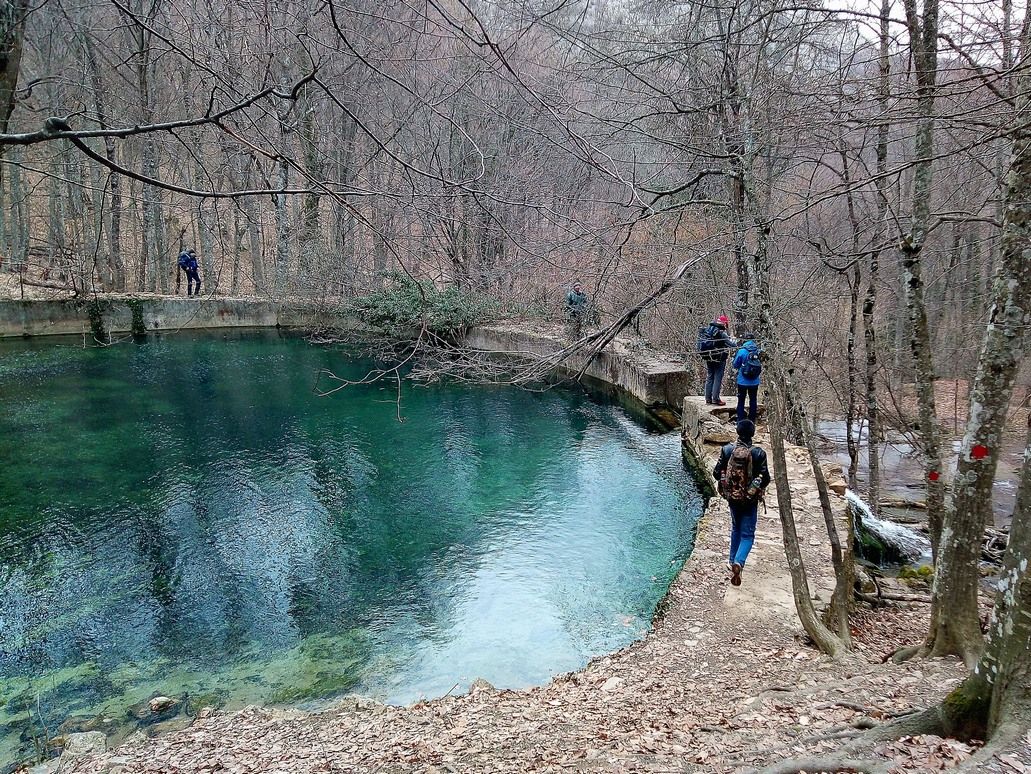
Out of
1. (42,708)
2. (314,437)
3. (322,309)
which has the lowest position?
(42,708)

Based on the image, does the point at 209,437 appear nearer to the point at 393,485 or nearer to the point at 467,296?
the point at 393,485

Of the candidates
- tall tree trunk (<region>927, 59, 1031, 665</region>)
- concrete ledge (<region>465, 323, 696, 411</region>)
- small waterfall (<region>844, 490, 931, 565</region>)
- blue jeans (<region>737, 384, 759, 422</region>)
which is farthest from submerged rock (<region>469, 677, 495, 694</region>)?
concrete ledge (<region>465, 323, 696, 411</region>)

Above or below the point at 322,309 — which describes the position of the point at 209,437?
below

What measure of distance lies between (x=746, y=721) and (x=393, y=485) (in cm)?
796

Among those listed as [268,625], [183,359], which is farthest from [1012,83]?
[183,359]

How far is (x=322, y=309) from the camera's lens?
2222 cm

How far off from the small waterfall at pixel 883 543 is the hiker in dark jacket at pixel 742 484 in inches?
99.7

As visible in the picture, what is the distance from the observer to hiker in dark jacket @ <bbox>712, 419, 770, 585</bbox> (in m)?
6.12

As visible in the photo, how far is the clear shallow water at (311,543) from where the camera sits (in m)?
6.42

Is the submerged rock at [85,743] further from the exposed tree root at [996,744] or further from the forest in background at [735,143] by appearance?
the exposed tree root at [996,744]

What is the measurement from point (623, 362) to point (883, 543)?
27.5 feet

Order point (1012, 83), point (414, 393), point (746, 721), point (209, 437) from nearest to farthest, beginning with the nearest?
1. point (746, 721)
2. point (1012, 83)
3. point (209, 437)
4. point (414, 393)

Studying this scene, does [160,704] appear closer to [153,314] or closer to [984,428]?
[984,428]

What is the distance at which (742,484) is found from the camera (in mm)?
6164
